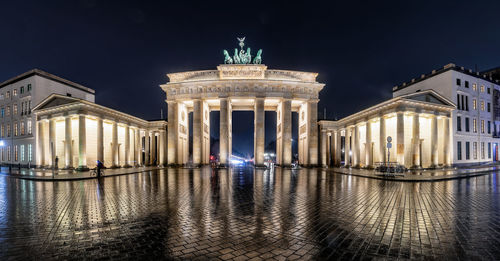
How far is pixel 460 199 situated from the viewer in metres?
8.98

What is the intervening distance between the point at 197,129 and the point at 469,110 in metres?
44.7

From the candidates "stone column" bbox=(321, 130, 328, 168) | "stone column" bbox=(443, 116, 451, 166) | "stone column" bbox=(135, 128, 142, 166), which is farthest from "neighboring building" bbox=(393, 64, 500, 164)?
"stone column" bbox=(135, 128, 142, 166)

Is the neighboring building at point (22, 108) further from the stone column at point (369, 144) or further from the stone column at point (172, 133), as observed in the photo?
the stone column at point (369, 144)

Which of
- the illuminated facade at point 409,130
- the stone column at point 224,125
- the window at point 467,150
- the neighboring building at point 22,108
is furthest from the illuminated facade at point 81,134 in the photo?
the window at point 467,150

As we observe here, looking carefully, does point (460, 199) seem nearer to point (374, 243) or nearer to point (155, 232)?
point (374, 243)

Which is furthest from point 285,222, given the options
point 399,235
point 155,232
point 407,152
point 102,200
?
point 407,152

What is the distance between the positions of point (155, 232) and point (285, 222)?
3.40 metres

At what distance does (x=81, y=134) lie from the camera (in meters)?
27.6

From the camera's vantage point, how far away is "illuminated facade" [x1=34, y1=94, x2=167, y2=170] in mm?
27750

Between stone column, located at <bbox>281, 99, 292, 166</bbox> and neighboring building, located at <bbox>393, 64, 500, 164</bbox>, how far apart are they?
955 inches

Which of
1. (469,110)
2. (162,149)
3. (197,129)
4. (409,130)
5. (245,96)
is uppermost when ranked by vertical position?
(245,96)

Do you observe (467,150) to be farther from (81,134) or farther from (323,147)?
Result: (81,134)

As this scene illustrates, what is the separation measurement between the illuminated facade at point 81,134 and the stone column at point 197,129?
8091 millimetres

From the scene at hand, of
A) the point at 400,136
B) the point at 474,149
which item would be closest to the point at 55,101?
the point at 400,136
